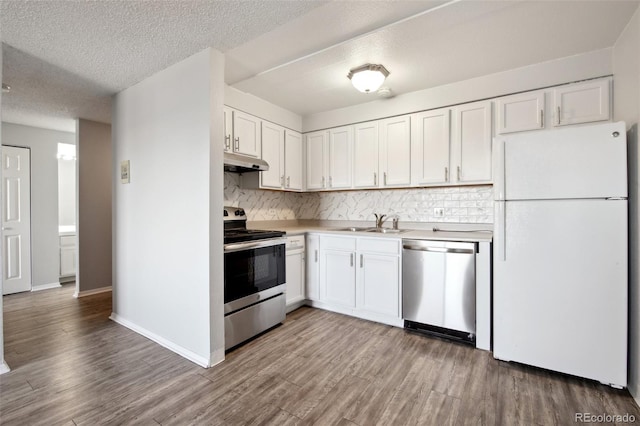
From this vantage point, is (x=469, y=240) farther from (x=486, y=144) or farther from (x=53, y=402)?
(x=53, y=402)

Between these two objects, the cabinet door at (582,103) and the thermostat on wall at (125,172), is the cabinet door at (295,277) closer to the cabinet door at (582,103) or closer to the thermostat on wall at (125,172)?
the thermostat on wall at (125,172)

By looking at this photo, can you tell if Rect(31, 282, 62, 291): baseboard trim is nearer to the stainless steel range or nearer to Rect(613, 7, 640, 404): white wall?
the stainless steel range

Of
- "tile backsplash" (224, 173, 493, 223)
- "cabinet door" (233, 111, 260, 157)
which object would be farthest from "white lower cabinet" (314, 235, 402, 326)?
"cabinet door" (233, 111, 260, 157)

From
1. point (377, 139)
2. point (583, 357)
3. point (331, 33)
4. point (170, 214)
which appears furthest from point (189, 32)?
point (583, 357)

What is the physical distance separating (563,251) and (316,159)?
275 cm

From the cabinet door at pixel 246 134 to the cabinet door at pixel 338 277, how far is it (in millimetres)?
1386

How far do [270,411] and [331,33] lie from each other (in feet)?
8.18

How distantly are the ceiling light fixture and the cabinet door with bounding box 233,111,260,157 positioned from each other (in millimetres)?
1241

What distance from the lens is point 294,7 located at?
1831mm

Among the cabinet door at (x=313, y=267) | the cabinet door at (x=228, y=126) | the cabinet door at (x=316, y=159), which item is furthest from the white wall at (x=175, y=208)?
the cabinet door at (x=316, y=159)

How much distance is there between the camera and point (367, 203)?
12.6 ft

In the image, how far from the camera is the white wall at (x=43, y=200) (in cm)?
427

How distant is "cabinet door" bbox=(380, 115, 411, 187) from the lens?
3277 mm

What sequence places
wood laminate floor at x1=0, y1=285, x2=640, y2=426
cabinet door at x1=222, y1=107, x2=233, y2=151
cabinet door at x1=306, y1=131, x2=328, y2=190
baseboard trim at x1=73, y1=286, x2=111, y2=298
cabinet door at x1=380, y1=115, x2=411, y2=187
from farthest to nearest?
baseboard trim at x1=73, y1=286, x2=111, y2=298 → cabinet door at x1=306, y1=131, x2=328, y2=190 → cabinet door at x1=380, y1=115, x2=411, y2=187 → cabinet door at x1=222, y1=107, x2=233, y2=151 → wood laminate floor at x1=0, y1=285, x2=640, y2=426
